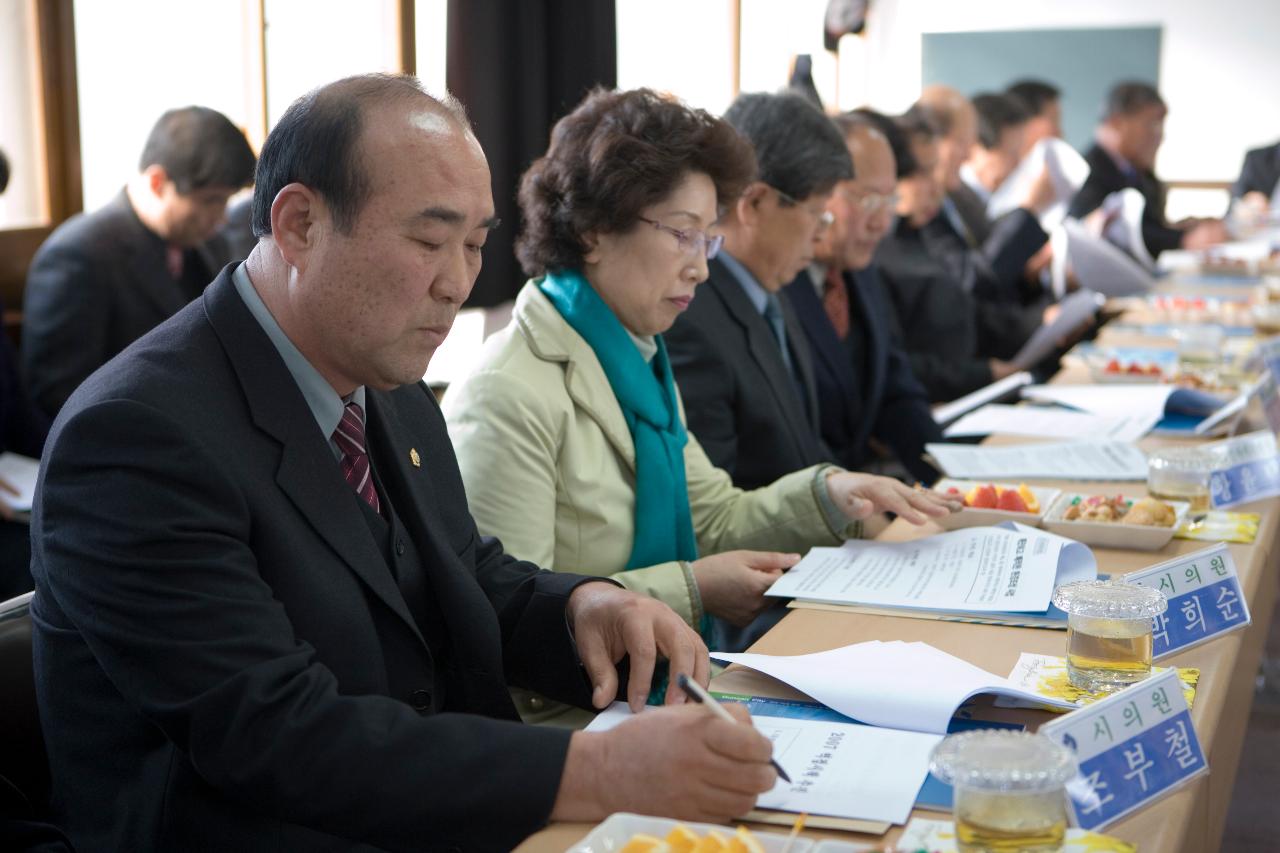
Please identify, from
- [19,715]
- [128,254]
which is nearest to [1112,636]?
[19,715]

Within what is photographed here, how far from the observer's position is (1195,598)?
1.62 m

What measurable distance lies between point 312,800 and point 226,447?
33cm

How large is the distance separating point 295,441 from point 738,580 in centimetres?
77

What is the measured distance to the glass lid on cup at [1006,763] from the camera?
98 centimetres

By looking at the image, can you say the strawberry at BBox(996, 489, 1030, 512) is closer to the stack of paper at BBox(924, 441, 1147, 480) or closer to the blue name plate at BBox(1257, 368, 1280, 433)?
the stack of paper at BBox(924, 441, 1147, 480)

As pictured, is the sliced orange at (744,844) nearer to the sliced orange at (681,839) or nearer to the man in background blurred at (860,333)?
the sliced orange at (681,839)

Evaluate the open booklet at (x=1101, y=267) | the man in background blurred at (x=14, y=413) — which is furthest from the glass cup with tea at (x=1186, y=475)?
the open booklet at (x=1101, y=267)

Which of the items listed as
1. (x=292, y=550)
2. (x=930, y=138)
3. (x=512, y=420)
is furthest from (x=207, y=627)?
(x=930, y=138)

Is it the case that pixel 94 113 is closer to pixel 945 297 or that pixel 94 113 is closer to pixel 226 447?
pixel 945 297

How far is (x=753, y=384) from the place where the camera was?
2551 mm

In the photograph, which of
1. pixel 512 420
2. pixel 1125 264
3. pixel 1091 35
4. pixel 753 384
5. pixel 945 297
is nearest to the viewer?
pixel 512 420

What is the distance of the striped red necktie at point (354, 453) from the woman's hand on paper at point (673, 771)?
443 millimetres

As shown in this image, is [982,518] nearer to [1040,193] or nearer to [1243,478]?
[1243,478]

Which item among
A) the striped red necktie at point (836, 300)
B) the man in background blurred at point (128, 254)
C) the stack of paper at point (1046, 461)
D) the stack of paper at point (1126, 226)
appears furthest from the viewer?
the stack of paper at point (1126, 226)
